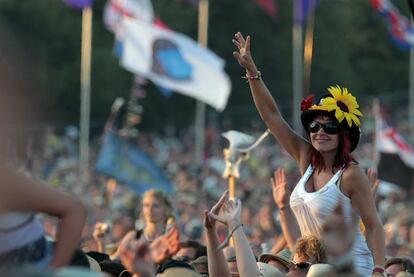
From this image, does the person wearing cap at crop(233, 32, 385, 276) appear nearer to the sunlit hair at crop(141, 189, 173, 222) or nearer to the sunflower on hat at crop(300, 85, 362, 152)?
the sunflower on hat at crop(300, 85, 362, 152)

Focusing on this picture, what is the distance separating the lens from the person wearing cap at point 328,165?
26.0ft

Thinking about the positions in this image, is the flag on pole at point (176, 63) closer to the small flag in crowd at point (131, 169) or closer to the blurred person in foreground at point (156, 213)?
the small flag in crowd at point (131, 169)

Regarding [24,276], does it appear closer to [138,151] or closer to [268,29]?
[138,151]

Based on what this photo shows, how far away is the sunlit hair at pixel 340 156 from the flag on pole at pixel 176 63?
15826mm

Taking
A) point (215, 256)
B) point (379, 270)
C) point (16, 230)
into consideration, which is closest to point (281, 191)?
point (379, 270)

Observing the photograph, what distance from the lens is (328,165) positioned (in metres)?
8.16

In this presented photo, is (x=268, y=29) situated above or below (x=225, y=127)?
above

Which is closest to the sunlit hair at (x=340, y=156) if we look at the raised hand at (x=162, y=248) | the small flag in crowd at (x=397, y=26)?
the raised hand at (x=162, y=248)

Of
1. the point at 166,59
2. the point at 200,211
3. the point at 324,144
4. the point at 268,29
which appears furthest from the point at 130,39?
the point at 268,29

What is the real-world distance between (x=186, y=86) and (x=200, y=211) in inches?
227

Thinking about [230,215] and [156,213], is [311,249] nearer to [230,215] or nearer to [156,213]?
[230,215]

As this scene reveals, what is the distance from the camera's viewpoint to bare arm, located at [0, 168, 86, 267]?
18.3 ft

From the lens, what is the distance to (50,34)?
50.9m

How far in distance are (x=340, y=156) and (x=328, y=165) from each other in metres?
0.08
